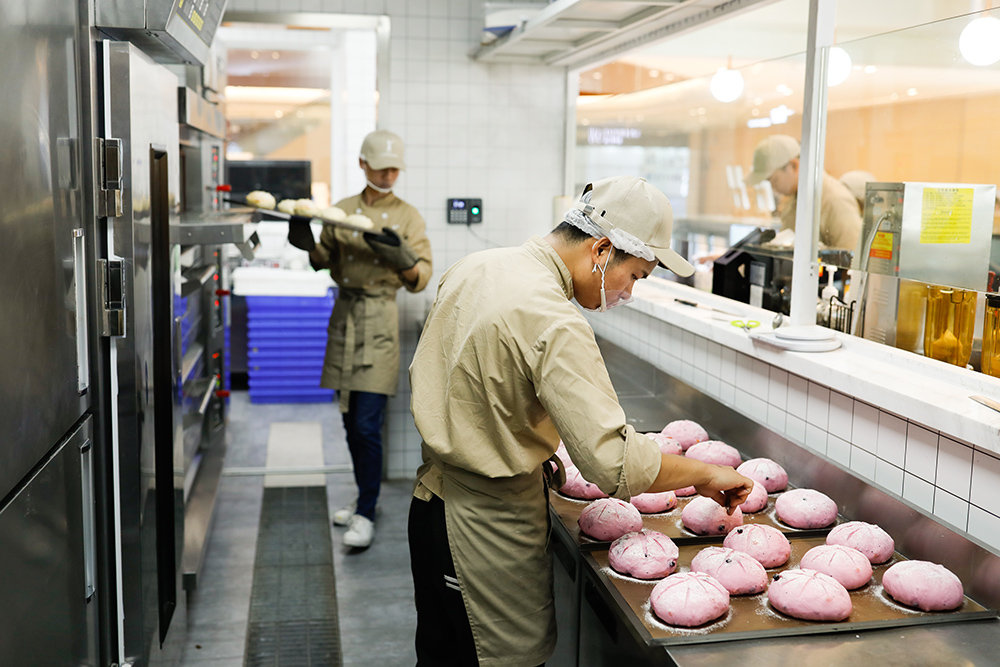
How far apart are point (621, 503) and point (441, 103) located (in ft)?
9.78

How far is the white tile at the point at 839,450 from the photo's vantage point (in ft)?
6.50

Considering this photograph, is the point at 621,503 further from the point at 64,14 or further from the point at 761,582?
the point at 64,14

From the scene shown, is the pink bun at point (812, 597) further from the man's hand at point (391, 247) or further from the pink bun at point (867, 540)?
the man's hand at point (391, 247)

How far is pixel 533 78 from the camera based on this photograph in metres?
4.46

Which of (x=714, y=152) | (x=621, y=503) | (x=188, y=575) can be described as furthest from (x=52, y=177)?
(x=714, y=152)

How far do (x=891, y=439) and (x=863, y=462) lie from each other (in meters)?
0.12

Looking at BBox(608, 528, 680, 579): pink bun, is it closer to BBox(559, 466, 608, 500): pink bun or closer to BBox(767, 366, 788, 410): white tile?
BBox(559, 466, 608, 500): pink bun

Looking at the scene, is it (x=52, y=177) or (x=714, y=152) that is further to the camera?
(x=714, y=152)

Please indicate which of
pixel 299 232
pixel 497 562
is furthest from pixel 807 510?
pixel 299 232

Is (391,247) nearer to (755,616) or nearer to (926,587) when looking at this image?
(755,616)

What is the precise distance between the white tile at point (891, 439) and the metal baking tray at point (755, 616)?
0.26m

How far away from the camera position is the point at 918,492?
1.75m

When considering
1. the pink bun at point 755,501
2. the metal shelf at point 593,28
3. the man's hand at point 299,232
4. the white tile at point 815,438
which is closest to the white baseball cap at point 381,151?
the man's hand at point 299,232

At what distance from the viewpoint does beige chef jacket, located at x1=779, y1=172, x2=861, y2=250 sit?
2229 millimetres
